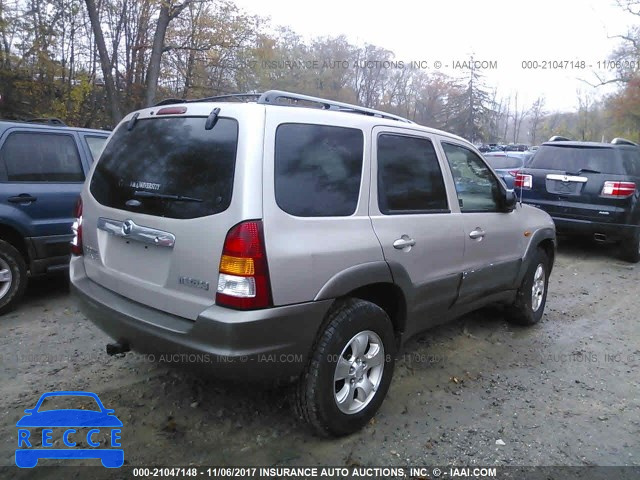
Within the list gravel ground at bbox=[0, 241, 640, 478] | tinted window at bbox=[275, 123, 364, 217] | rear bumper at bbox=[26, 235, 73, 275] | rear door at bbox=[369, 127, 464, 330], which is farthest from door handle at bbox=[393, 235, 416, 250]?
rear bumper at bbox=[26, 235, 73, 275]

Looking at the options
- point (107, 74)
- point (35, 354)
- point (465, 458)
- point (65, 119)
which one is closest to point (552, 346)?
point (465, 458)

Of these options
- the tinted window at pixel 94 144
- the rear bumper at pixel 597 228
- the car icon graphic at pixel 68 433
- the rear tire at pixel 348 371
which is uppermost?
the tinted window at pixel 94 144

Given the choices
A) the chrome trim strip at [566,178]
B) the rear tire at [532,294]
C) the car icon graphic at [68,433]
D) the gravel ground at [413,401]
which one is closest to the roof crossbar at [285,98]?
the gravel ground at [413,401]

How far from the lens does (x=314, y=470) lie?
254 cm

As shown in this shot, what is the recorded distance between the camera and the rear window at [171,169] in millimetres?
2393

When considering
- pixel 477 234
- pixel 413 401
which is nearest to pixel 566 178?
pixel 477 234

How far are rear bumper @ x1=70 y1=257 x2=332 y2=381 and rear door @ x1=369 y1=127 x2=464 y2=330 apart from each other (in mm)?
706

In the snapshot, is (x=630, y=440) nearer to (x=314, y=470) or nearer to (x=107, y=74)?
(x=314, y=470)

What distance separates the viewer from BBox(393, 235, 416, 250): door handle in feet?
9.63

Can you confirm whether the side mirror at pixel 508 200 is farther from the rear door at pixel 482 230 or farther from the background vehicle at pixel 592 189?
the background vehicle at pixel 592 189

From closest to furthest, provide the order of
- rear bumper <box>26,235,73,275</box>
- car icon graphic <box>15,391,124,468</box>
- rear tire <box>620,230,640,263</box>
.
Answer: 1. car icon graphic <box>15,391,124,468</box>
2. rear bumper <box>26,235,73,275</box>
3. rear tire <box>620,230,640,263</box>

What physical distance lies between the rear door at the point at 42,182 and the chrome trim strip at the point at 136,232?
225 centimetres

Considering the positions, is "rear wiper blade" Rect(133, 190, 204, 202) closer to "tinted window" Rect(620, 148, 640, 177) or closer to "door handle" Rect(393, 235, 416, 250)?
"door handle" Rect(393, 235, 416, 250)

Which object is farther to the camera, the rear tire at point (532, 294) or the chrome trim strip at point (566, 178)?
the chrome trim strip at point (566, 178)
